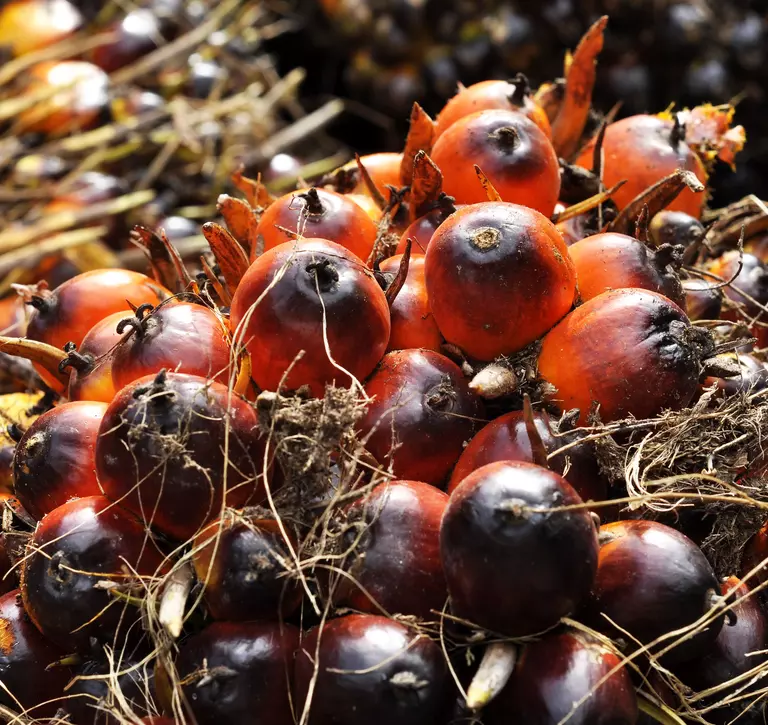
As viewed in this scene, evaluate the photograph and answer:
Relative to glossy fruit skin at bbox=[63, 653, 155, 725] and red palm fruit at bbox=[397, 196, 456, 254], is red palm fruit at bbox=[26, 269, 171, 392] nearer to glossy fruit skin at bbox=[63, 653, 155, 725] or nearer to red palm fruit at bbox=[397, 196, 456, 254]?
red palm fruit at bbox=[397, 196, 456, 254]

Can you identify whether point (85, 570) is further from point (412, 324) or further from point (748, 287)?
point (748, 287)

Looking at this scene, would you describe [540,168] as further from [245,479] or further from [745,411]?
[245,479]

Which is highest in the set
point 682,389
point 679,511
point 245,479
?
point 245,479

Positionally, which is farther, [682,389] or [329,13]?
[329,13]

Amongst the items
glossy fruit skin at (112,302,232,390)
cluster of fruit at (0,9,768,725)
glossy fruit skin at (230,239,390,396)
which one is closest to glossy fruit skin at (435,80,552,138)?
cluster of fruit at (0,9,768,725)

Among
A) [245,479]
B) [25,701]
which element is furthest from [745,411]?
[25,701]
